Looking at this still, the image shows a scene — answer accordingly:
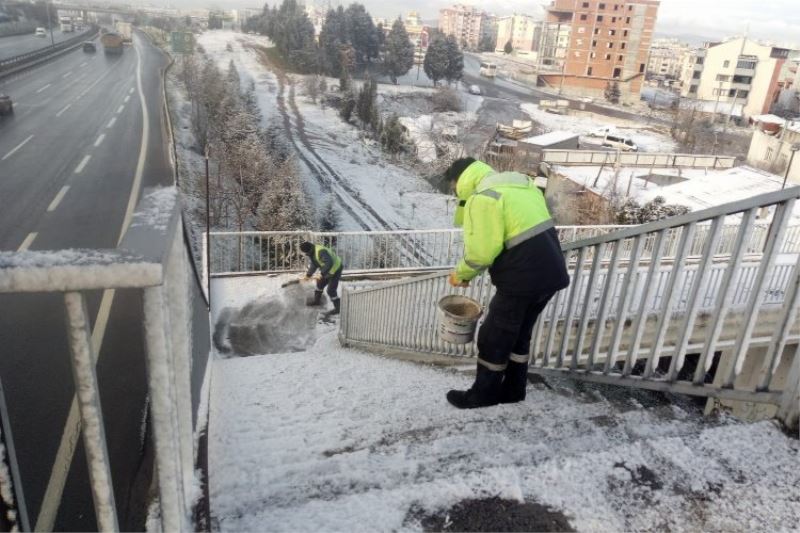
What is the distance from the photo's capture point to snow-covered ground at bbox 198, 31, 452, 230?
3488 centimetres

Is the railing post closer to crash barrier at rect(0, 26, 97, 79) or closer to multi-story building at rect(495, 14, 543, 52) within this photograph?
crash barrier at rect(0, 26, 97, 79)

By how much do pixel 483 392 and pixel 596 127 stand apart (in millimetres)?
70089

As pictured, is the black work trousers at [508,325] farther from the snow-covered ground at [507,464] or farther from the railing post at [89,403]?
the railing post at [89,403]

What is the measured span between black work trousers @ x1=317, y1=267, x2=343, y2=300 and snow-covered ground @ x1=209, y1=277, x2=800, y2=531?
20.0 ft

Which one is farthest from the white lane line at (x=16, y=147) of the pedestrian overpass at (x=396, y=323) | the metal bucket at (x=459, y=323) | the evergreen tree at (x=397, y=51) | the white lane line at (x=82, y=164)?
the evergreen tree at (x=397, y=51)

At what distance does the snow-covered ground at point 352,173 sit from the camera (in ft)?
114

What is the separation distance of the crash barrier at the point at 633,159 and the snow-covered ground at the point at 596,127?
1312 cm

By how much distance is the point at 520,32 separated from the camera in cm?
19275

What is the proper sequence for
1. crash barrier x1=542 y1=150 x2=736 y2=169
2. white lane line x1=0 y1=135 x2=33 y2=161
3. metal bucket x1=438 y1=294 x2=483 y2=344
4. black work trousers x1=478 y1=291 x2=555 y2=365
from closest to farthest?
A: black work trousers x1=478 y1=291 x2=555 y2=365, metal bucket x1=438 y1=294 x2=483 y2=344, white lane line x1=0 y1=135 x2=33 y2=161, crash barrier x1=542 y1=150 x2=736 y2=169

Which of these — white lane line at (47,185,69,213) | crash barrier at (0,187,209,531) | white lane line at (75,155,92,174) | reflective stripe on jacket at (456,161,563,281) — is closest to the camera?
crash barrier at (0,187,209,531)

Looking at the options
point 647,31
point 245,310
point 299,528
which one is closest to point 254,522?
point 299,528

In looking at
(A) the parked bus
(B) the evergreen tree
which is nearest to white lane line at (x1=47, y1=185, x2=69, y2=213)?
(B) the evergreen tree

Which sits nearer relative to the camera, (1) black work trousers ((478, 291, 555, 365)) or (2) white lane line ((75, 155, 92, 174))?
(1) black work trousers ((478, 291, 555, 365))

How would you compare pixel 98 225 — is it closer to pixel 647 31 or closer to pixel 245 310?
pixel 245 310
